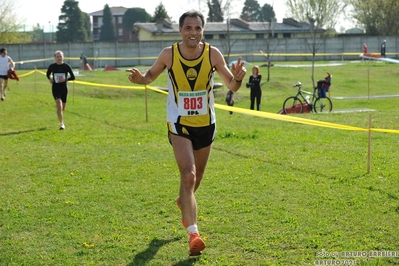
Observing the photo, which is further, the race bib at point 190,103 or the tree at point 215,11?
the tree at point 215,11

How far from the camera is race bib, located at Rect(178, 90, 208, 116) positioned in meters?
6.41

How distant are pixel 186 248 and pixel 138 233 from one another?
0.78 meters

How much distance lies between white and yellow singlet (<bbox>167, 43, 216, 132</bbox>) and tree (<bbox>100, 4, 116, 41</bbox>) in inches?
4955

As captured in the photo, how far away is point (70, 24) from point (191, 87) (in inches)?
4112

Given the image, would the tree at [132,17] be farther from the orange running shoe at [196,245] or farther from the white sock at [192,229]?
the orange running shoe at [196,245]

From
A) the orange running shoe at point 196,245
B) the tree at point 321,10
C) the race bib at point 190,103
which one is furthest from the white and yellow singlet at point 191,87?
the tree at point 321,10

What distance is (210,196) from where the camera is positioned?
8.65m

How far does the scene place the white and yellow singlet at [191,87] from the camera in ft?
21.0

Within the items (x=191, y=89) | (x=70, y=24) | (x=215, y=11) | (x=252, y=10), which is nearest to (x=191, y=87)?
(x=191, y=89)

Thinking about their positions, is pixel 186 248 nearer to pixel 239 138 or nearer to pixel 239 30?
pixel 239 138

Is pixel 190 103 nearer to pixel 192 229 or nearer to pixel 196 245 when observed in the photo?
pixel 192 229

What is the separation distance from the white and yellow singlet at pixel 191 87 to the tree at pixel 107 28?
12585 cm

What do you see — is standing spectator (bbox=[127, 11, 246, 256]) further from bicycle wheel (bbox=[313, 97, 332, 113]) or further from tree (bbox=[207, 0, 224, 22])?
tree (bbox=[207, 0, 224, 22])

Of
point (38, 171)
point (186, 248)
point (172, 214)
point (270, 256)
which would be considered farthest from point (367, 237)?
point (38, 171)
